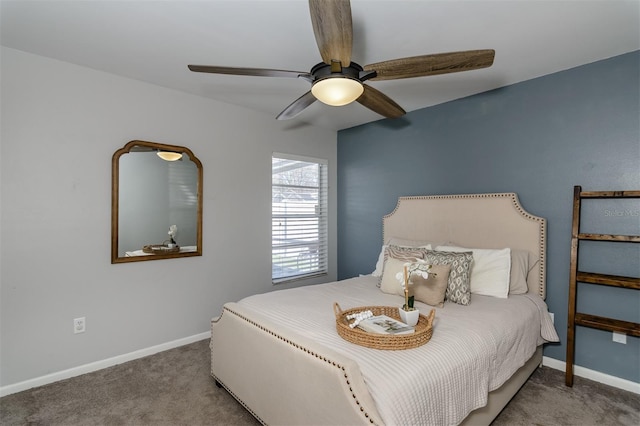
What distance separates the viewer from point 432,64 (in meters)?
1.83

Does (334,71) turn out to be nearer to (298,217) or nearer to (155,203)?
(155,203)

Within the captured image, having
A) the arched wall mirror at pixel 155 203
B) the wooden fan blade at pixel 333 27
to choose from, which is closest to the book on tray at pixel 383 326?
the wooden fan blade at pixel 333 27

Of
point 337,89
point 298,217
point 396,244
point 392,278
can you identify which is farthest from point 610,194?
point 298,217

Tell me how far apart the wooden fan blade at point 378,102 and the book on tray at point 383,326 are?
143cm

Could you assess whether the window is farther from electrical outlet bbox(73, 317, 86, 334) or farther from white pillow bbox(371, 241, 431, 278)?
electrical outlet bbox(73, 317, 86, 334)

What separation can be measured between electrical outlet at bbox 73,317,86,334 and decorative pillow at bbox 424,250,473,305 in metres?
2.87

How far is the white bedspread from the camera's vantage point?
54.4 inches

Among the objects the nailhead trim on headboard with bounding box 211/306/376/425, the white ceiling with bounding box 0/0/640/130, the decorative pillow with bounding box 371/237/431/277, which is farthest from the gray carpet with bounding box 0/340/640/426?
the white ceiling with bounding box 0/0/640/130

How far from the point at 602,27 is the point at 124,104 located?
3619 millimetres

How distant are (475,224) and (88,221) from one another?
345 centimetres

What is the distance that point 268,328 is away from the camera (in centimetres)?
188

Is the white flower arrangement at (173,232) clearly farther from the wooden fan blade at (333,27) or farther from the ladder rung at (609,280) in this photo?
the ladder rung at (609,280)

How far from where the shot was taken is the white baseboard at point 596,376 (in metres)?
2.42

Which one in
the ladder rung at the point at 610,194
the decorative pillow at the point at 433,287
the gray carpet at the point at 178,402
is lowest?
the gray carpet at the point at 178,402
